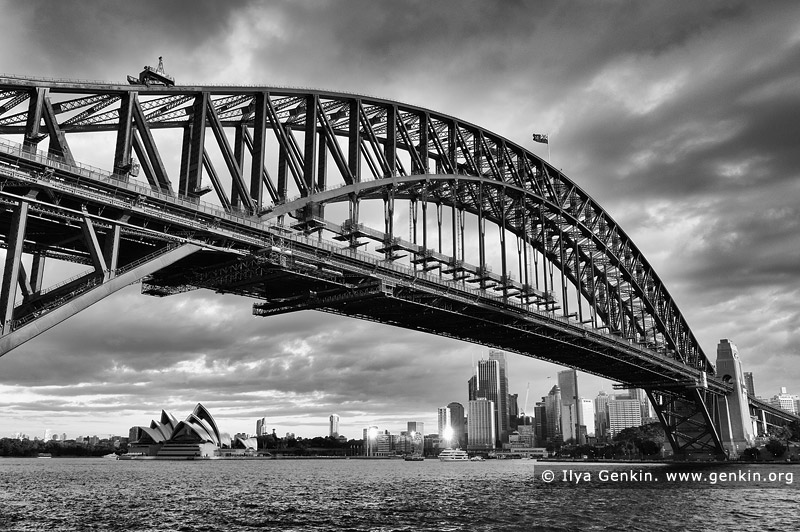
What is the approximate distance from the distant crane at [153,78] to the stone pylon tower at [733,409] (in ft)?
417

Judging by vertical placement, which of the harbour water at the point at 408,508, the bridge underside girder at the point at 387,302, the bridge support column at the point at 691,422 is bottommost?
the harbour water at the point at 408,508

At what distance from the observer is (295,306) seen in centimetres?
6322

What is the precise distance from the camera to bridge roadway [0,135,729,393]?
1531 inches

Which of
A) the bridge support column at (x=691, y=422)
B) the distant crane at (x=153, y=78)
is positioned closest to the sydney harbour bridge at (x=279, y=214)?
the distant crane at (x=153, y=78)

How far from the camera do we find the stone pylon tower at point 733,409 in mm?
136750

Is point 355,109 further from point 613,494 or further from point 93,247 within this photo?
point 613,494

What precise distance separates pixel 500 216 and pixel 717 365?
86702 millimetres

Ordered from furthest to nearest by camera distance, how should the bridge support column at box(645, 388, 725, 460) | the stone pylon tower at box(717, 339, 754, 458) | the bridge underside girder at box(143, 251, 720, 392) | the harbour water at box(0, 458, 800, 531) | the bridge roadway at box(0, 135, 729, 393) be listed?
the stone pylon tower at box(717, 339, 754, 458), the bridge support column at box(645, 388, 725, 460), the bridge underside girder at box(143, 251, 720, 392), the harbour water at box(0, 458, 800, 531), the bridge roadway at box(0, 135, 729, 393)

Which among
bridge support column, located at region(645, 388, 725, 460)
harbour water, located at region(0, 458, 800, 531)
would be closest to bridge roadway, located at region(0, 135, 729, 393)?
harbour water, located at region(0, 458, 800, 531)

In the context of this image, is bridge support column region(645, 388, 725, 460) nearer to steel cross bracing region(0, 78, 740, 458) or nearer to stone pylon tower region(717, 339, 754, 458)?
stone pylon tower region(717, 339, 754, 458)

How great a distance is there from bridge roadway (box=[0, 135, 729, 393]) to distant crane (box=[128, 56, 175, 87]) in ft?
26.6

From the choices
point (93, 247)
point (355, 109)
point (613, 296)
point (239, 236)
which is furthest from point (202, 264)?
point (613, 296)

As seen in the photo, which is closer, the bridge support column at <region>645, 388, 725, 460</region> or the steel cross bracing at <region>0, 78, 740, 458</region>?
the steel cross bracing at <region>0, 78, 740, 458</region>

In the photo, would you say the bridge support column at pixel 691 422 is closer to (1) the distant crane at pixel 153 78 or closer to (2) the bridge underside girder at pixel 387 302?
(2) the bridge underside girder at pixel 387 302
